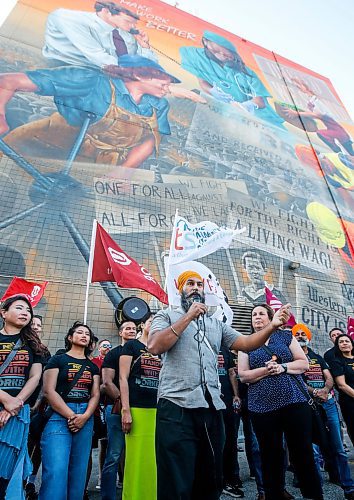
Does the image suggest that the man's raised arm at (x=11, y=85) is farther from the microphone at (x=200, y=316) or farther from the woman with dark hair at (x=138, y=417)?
the microphone at (x=200, y=316)

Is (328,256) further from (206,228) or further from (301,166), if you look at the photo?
(206,228)

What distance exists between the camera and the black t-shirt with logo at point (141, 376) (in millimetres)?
2670

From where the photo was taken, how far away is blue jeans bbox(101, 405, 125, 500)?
271 cm

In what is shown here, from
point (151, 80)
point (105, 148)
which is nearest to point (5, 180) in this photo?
point (105, 148)

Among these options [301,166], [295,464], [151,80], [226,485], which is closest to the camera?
[295,464]

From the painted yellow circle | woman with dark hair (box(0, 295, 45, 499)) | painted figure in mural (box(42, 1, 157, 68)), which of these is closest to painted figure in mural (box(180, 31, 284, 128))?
painted figure in mural (box(42, 1, 157, 68))

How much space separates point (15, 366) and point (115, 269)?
6.62 feet

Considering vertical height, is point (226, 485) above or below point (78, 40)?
below

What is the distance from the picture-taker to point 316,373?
12.6 feet

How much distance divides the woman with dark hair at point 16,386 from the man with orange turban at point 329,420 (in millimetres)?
2620

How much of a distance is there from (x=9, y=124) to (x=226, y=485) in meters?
7.91

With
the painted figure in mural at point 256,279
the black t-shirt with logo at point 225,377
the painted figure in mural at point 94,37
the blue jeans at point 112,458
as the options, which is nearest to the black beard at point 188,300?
the blue jeans at point 112,458

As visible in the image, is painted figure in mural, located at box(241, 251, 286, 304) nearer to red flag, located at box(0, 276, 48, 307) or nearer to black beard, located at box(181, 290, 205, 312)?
red flag, located at box(0, 276, 48, 307)

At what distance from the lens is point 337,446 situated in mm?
3445
